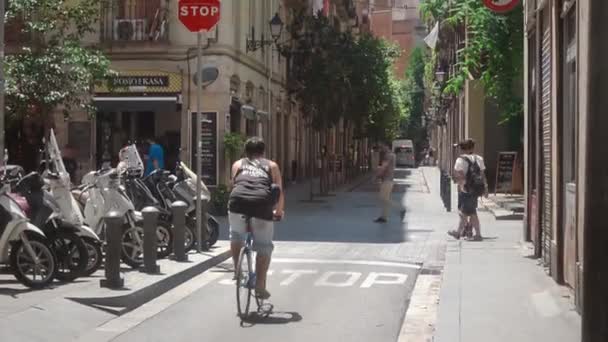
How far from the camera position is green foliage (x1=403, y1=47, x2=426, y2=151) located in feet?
303

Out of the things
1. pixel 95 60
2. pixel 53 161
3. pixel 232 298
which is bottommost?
pixel 232 298

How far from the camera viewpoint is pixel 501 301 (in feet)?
32.2

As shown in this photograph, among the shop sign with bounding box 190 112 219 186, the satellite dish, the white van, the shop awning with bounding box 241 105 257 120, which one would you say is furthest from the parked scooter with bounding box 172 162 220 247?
the white van

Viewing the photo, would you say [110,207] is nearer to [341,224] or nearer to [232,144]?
[341,224]

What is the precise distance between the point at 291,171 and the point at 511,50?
55.3 feet

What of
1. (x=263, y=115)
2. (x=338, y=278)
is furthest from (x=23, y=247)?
(x=263, y=115)

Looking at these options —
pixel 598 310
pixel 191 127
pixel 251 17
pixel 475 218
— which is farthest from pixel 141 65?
pixel 598 310

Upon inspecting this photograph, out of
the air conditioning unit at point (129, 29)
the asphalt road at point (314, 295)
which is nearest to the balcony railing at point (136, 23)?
the air conditioning unit at point (129, 29)

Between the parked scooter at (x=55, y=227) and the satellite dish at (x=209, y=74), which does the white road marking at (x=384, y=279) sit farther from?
the satellite dish at (x=209, y=74)

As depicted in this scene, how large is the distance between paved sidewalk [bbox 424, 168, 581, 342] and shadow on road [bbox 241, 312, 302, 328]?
1.40 m

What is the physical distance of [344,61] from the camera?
33.4m

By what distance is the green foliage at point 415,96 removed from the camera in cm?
9225

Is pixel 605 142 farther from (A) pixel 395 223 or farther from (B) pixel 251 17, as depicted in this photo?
(B) pixel 251 17

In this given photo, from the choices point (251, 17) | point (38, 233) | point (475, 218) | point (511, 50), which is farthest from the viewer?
point (251, 17)
